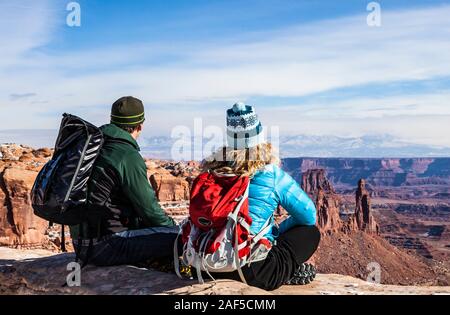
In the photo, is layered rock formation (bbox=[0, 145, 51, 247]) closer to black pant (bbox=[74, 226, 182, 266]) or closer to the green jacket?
black pant (bbox=[74, 226, 182, 266])

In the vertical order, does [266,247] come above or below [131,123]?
below

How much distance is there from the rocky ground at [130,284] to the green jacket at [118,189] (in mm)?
579

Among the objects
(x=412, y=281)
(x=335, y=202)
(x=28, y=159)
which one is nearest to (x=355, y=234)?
(x=335, y=202)

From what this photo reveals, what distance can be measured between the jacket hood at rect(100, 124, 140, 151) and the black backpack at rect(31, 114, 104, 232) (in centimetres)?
20

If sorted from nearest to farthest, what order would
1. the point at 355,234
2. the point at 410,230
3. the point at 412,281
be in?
1. the point at 412,281
2. the point at 355,234
3. the point at 410,230

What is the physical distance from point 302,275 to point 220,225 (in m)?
1.75

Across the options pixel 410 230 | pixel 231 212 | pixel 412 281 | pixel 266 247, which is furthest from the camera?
pixel 410 230

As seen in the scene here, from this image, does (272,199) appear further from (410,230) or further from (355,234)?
(410,230)

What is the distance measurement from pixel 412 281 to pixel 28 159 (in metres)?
82.6

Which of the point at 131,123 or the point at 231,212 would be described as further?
the point at 131,123

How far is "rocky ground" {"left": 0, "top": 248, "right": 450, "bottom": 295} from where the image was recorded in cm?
575

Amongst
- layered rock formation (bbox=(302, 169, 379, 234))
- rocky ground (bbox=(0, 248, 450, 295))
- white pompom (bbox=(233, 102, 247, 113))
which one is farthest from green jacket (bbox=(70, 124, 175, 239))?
layered rock formation (bbox=(302, 169, 379, 234))

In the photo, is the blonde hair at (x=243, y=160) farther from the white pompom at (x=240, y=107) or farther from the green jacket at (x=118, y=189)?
the green jacket at (x=118, y=189)
